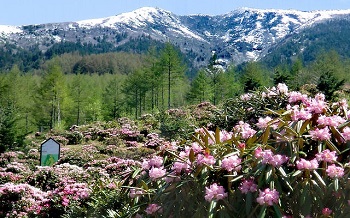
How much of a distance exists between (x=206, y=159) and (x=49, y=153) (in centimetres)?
1009

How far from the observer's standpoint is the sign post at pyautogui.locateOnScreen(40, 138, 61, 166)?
12.3 m

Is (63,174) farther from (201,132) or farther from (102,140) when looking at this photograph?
(102,140)

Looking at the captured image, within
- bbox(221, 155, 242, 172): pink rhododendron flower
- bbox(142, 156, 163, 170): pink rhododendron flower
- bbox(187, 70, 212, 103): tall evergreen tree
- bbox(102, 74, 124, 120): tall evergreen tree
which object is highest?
bbox(221, 155, 242, 172): pink rhododendron flower

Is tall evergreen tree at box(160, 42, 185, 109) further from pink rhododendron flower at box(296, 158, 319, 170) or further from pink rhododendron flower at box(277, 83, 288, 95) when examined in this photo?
pink rhododendron flower at box(296, 158, 319, 170)

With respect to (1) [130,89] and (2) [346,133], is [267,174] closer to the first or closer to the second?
(2) [346,133]

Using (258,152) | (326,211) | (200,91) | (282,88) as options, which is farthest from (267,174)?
(200,91)

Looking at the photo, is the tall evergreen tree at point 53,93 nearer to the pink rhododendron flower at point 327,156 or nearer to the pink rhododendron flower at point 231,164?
the pink rhododendron flower at point 231,164

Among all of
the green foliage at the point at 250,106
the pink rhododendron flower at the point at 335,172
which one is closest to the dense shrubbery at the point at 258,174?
the pink rhododendron flower at the point at 335,172

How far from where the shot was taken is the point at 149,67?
43.8 metres

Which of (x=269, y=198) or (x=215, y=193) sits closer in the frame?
(x=269, y=198)

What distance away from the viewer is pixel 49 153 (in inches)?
487

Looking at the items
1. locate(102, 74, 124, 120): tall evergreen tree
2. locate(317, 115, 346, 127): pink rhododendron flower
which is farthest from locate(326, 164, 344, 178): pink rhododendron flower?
locate(102, 74, 124, 120): tall evergreen tree

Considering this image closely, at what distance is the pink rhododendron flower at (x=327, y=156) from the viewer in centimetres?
280

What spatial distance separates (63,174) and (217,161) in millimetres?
6225
